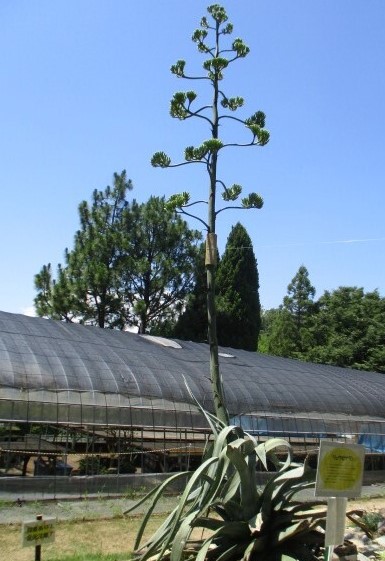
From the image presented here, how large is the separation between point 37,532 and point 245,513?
2416 mm

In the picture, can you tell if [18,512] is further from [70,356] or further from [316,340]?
[316,340]

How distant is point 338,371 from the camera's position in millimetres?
28188

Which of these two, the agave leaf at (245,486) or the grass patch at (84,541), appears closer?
the agave leaf at (245,486)

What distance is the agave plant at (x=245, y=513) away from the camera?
6344mm

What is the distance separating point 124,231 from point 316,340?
49.1 ft

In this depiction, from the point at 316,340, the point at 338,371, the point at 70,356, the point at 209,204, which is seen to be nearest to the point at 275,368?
the point at 338,371

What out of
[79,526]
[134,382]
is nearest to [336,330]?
[134,382]

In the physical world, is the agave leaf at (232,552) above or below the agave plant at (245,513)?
below

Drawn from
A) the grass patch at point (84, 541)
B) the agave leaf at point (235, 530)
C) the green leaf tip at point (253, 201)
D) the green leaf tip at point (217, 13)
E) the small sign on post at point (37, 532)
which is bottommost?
the grass patch at point (84, 541)

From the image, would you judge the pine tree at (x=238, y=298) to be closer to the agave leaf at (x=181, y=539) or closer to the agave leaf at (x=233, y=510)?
the agave leaf at (x=233, y=510)

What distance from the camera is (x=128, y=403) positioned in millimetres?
16047

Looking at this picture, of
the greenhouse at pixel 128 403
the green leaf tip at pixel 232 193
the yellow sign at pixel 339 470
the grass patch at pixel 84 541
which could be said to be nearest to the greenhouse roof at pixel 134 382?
the greenhouse at pixel 128 403

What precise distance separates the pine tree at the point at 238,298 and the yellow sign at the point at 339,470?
101 ft

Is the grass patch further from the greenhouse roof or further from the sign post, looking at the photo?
the greenhouse roof
